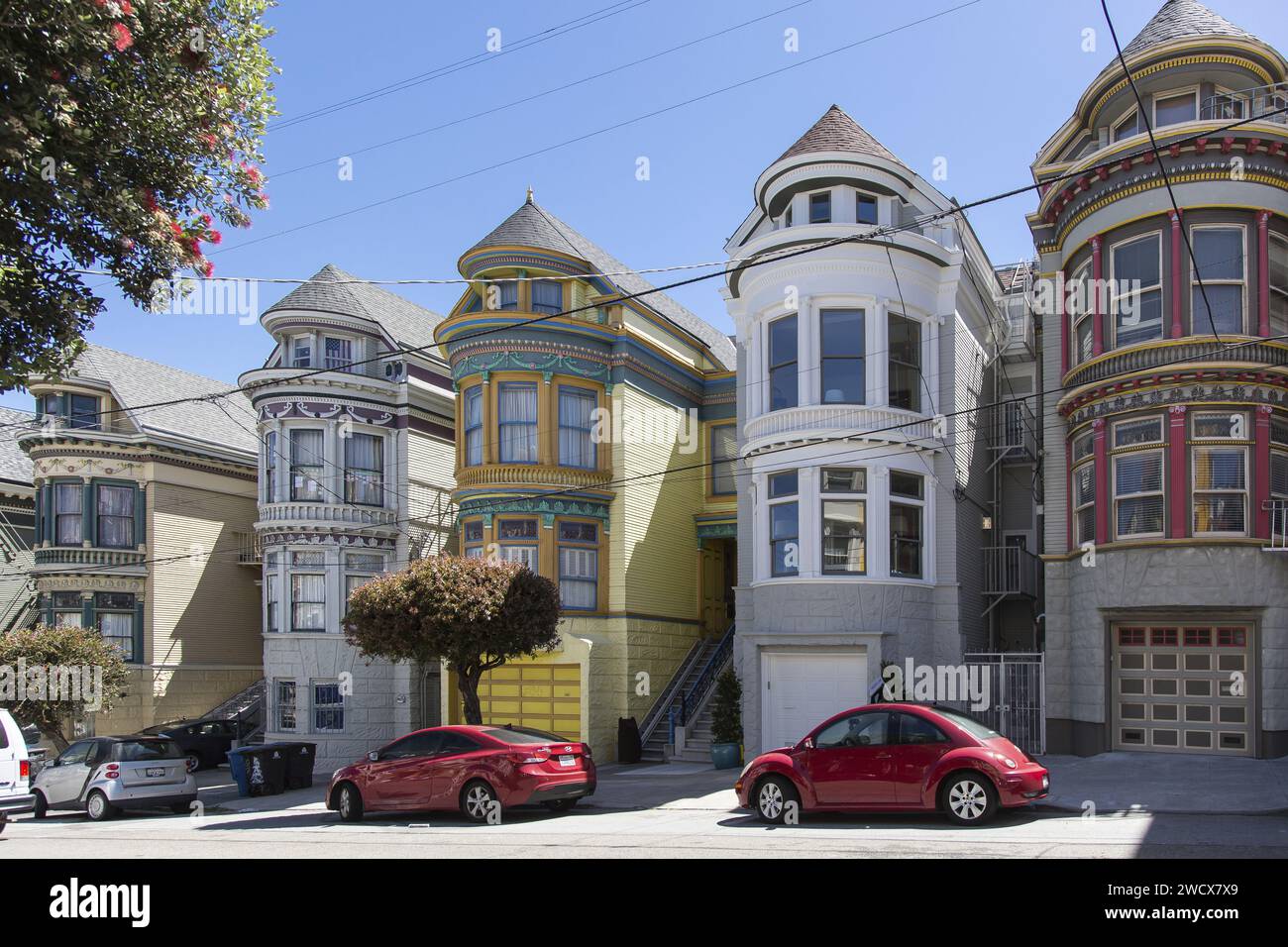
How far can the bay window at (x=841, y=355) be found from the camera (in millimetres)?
22750

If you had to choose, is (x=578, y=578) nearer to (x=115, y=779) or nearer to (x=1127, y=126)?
(x=115, y=779)

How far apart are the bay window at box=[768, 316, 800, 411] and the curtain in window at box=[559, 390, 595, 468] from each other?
233 inches

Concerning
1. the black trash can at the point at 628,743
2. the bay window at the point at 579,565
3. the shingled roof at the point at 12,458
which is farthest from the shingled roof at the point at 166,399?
the black trash can at the point at 628,743

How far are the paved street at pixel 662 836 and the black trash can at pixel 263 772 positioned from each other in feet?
10.4

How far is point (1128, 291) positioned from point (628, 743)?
533 inches

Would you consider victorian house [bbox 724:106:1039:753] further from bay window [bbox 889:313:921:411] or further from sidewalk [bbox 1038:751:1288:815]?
sidewalk [bbox 1038:751:1288:815]

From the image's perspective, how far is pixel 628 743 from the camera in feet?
86.2

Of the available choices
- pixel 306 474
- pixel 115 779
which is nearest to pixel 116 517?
pixel 306 474

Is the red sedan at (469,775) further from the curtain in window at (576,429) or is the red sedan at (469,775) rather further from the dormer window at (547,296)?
the dormer window at (547,296)

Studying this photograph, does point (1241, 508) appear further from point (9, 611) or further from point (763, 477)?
point (9, 611)

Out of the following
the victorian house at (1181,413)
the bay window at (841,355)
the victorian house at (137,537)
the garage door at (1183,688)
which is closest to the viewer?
the victorian house at (1181,413)

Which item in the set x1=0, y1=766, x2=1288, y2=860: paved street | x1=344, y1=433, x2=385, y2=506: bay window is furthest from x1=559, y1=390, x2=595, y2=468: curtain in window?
x1=0, y1=766, x2=1288, y2=860: paved street

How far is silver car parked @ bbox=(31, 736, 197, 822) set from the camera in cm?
2119

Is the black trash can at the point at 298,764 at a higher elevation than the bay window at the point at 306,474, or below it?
below
